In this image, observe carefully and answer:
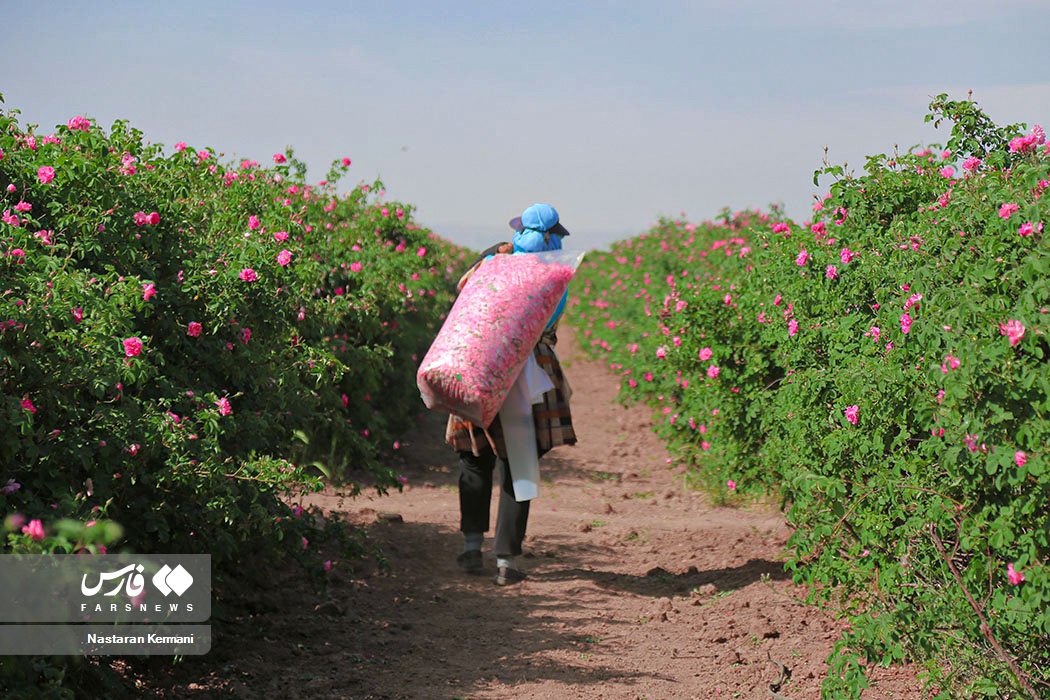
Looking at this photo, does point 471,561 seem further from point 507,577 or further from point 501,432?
point 501,432

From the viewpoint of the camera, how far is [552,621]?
190 inches

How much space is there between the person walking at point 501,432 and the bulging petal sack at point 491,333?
32 cm

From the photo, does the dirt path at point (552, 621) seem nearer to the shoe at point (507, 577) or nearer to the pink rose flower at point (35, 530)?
the shoe at point (507, 577)

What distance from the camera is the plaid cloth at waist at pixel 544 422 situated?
5.25m

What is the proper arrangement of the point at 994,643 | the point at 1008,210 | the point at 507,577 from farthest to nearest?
the point at 507,577, the point at 994,643, the point at 1008,210

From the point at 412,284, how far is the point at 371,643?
414cm

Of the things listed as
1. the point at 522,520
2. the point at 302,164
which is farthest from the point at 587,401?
the point at 522,520

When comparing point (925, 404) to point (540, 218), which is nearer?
point (925, 404)

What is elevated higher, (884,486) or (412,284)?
(412,284)

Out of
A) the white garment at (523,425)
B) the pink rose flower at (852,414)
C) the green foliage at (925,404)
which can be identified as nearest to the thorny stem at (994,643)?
the green foliage at (925,404)

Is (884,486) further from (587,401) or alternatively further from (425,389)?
(587,401)

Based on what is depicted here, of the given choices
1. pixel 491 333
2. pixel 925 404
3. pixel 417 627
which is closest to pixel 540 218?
pixel 491 333

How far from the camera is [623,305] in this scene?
1260 cm

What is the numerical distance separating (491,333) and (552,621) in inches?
50.9
